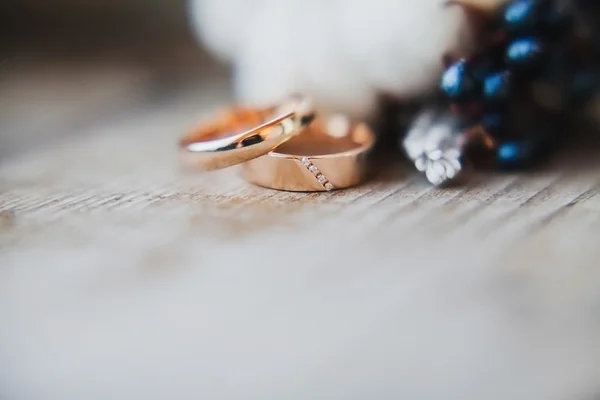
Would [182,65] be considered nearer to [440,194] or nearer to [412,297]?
[440,194]

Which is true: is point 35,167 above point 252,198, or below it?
above

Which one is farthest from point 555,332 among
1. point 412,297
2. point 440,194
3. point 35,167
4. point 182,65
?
point 182,65

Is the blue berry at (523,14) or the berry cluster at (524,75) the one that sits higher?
the blue berry at (523,14)

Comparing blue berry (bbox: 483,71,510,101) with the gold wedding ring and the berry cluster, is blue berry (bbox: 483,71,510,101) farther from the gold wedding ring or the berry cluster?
the gold wedding ring

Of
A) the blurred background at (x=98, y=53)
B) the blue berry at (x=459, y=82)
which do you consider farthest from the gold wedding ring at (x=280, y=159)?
Result: the blurred background at (x=98, y=53)

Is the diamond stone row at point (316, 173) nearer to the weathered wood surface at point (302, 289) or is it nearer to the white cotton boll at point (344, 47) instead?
the weathered wood surface at point (302, 289)

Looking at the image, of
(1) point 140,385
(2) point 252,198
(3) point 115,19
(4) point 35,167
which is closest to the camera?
(1) point 140,385
